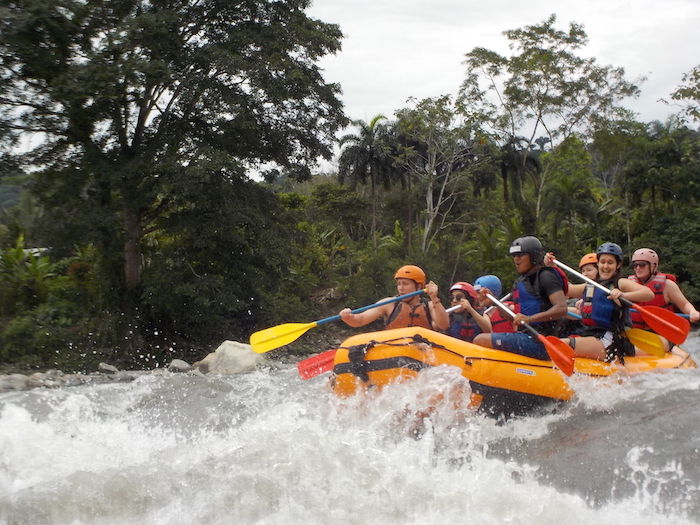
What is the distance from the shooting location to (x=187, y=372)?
34.5 ft

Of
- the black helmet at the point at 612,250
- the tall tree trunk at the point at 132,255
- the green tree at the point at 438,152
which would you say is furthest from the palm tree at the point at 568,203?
the black helmet at the point at 612,250

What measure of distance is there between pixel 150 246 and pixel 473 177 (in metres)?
9.98

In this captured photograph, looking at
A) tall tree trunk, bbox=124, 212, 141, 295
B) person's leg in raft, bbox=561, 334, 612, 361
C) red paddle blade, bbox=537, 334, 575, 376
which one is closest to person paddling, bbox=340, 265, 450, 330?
red paddle blade, bbox=537, 334, 575, 376

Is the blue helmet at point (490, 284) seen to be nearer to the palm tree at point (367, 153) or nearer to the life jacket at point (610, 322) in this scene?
the life jacket at point (610, 322)

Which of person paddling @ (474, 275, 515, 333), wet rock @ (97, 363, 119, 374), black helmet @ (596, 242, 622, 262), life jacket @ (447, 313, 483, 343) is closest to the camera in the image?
life jacket @ (447, 313, 483, 343)

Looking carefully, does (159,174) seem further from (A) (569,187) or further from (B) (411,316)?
(A) (569,187)

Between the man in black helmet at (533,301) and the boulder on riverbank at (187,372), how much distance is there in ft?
18.6

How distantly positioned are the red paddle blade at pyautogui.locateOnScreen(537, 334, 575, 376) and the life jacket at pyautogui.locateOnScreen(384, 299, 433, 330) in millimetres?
893

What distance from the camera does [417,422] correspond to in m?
Answer: 4.71

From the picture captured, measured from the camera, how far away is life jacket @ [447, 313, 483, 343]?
5.66 m

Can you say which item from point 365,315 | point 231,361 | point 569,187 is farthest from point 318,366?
point 569,187

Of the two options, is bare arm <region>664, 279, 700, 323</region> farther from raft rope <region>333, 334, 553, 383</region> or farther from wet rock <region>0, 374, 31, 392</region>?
wet rock <region>0, 374, 31, 392</region>

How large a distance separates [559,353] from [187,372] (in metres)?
6.91

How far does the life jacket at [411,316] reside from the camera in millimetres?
5434
